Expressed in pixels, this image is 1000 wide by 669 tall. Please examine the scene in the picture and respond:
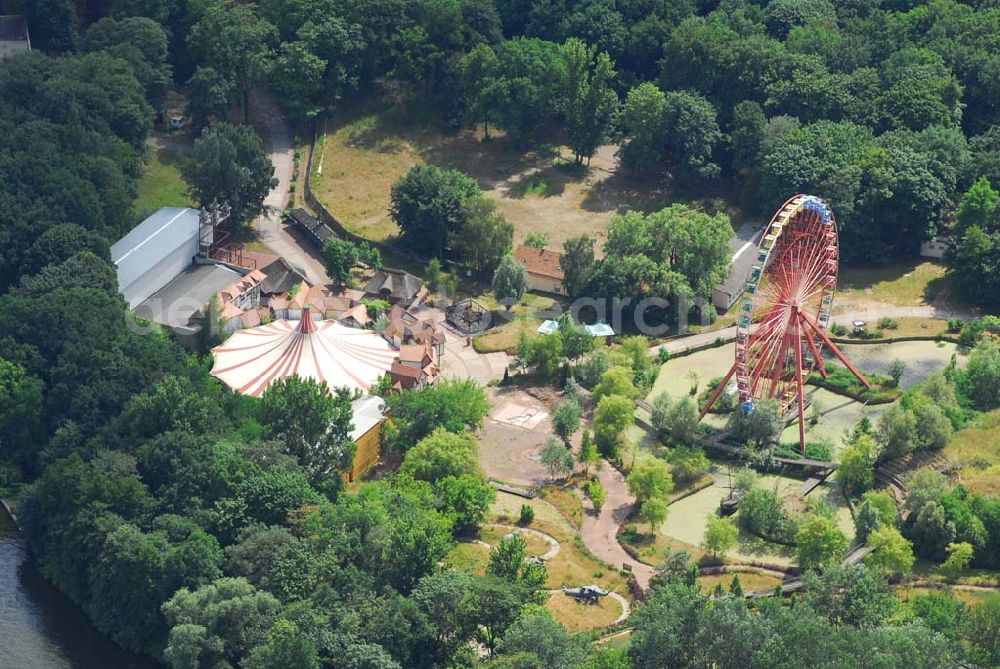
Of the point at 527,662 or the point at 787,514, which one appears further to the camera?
the point at 787,514

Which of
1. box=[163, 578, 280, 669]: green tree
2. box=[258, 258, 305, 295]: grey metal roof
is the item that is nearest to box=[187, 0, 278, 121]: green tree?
box=[258, 258, 305, 295]: grey metal roof

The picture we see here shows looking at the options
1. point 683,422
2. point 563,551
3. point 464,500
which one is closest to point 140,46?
point 683,422

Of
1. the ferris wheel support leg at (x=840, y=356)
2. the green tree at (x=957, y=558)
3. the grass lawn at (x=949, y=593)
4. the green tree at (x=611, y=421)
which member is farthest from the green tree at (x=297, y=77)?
the grass lawn at (x=949, y=593)

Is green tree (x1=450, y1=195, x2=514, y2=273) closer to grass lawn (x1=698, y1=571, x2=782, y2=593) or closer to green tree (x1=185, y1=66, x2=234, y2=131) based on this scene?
green tree (x1=185, y1=66, x2=234, y2=131)

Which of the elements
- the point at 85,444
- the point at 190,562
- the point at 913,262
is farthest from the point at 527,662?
the point at 913,262

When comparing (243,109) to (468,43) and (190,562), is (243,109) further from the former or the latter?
(190,562)

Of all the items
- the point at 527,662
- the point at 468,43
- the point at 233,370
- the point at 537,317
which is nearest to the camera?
the point at 527,662

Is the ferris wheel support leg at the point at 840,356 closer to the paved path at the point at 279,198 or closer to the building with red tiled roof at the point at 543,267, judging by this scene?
the building with red tiled roof at the point at 543,267

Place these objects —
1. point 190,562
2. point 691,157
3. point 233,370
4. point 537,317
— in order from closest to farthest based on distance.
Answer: point 190,562 → point 233,370 → point 537,317 → point 691,157
